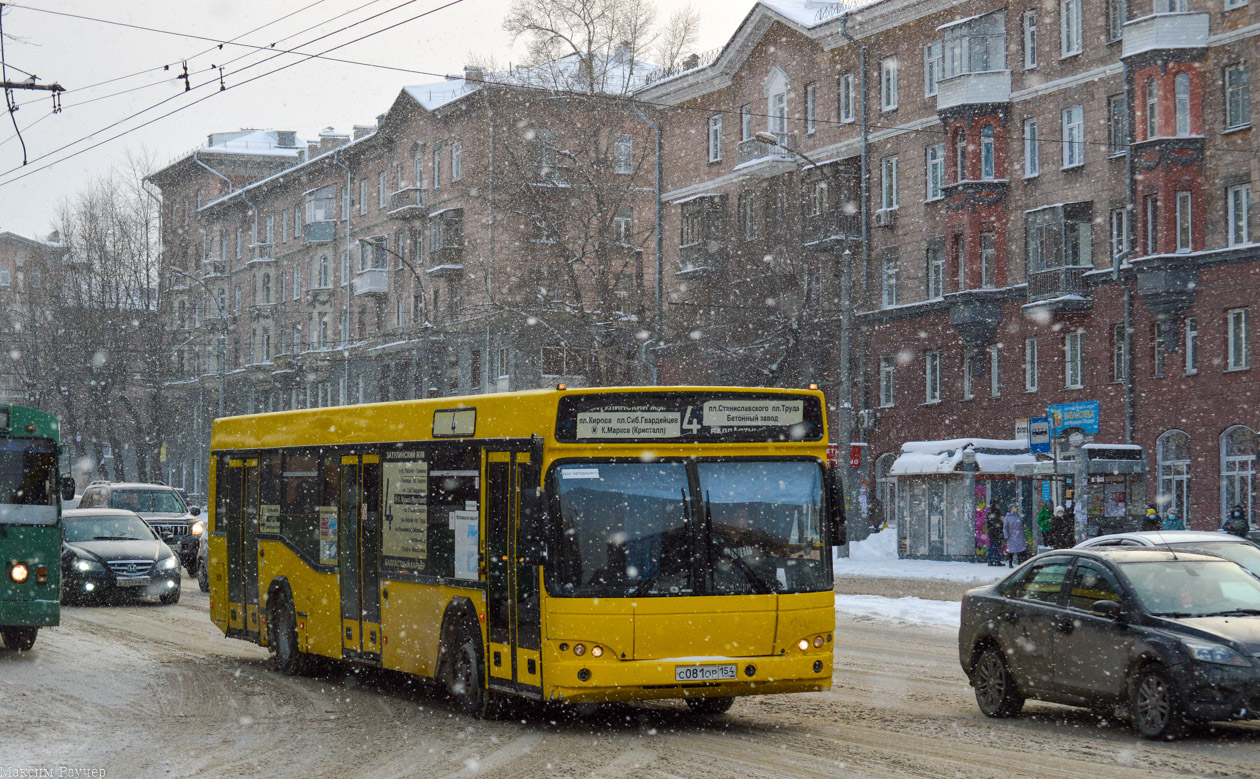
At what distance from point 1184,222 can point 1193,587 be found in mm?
31547

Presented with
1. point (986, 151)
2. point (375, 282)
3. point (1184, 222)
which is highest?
point (986, 151)

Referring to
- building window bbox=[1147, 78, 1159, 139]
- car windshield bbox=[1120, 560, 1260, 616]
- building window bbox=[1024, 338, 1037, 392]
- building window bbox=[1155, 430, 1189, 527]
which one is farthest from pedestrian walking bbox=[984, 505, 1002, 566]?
car windshield bbox=[1120, 560, 1260, 616]

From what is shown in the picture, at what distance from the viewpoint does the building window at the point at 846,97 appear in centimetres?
5256

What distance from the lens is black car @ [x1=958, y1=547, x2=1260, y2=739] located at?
10.7 metres

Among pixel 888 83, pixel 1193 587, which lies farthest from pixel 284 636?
pixel 888 83

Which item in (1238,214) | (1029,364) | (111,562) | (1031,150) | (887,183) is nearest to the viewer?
(111,562)

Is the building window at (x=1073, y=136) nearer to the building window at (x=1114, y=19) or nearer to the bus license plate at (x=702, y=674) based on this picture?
the building window at (x=1114, y=19)

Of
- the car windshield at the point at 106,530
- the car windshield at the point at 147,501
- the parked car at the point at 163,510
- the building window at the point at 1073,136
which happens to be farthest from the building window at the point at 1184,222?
the car windshield at the point at 106,530

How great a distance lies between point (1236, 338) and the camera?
4034 cm

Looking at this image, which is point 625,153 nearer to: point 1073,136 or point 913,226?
point 913,226

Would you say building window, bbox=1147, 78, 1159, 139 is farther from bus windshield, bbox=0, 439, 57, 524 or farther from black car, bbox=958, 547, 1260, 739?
black car, bbox=958, 547, 1260, 739

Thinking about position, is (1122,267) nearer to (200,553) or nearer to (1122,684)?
(200,553)

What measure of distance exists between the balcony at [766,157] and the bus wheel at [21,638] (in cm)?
3811

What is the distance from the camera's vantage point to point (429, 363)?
226 ft
